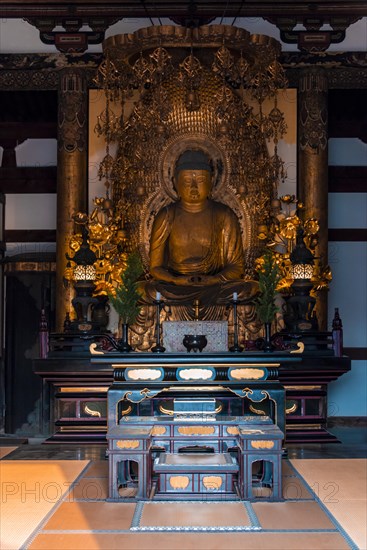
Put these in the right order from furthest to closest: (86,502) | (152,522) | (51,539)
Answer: (86,502) → (152,522) → (51,539)

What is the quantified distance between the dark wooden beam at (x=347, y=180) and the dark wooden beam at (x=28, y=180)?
2.60 meters

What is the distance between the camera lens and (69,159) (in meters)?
7.16

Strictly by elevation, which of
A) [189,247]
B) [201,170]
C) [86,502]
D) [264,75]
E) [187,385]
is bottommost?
[86,502]

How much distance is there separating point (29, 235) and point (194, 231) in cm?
161

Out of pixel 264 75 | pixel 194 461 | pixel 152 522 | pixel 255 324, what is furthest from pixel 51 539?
pixel 264 75

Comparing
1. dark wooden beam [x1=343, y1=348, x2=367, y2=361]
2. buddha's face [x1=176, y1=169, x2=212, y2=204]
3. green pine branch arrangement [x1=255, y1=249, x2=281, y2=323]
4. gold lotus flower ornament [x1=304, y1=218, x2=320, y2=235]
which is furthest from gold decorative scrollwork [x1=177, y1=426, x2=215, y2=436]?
dark wooden beam [x1=343, y1=348, x2=367, y2=361]

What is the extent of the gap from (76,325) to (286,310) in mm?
1766

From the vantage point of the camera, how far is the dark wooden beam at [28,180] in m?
7.98

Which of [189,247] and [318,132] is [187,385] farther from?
[318,132]

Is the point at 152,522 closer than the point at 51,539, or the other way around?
the point at 51,539

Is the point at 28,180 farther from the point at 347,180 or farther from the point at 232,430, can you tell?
the point at 232,430

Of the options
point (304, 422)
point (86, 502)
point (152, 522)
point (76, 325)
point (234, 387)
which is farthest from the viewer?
point (76, 325)

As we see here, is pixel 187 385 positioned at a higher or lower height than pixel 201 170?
lower

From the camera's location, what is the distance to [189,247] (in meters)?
7.38
